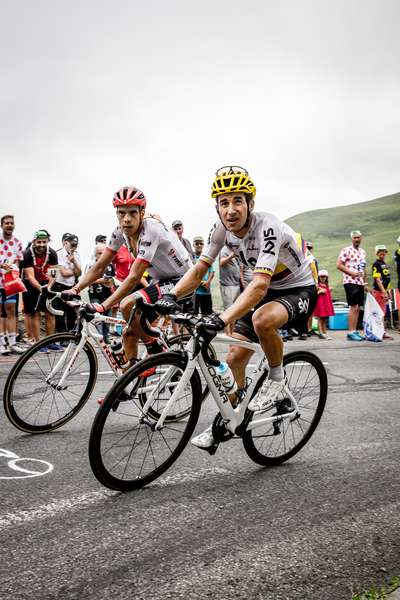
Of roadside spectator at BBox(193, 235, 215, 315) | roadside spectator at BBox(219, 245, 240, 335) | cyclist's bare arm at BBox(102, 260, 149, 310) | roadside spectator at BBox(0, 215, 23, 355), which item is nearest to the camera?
cyclist's bare arm at BBox(102, 260, 149, 310)

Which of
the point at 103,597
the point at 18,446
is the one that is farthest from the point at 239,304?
the point at 18,446

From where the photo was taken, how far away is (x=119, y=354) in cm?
514

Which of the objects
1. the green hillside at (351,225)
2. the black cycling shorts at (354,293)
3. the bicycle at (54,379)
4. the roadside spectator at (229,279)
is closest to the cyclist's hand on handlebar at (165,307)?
the bicycle at (54,379)

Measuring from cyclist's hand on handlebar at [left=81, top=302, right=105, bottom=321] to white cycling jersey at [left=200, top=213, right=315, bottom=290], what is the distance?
1187 mm

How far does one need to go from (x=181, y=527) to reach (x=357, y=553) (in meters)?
0.92

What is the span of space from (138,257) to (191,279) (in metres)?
1.23

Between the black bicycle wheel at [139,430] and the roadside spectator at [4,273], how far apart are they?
6348 mm

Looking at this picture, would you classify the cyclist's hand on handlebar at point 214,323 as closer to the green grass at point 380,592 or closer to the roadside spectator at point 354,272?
the green grass at point 380,592

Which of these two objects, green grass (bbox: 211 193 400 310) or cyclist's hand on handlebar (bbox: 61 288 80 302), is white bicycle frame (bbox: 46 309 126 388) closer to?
cyclist's hand on handlebar (bbox: 61 288 80 302)

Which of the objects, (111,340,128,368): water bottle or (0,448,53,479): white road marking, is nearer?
(0,448,53,479): white road marking

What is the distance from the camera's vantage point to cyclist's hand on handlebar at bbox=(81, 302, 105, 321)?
465 cm

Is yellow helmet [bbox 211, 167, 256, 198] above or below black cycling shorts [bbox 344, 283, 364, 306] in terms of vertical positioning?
above

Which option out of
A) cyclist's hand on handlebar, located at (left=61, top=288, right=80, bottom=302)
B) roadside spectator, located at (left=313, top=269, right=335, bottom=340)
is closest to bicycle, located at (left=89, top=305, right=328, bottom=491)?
cyclist's hand on handlebar, located at (left=61, top=288, right=80, bottom=302)

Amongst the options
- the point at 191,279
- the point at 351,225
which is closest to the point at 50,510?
the point at 191,279
